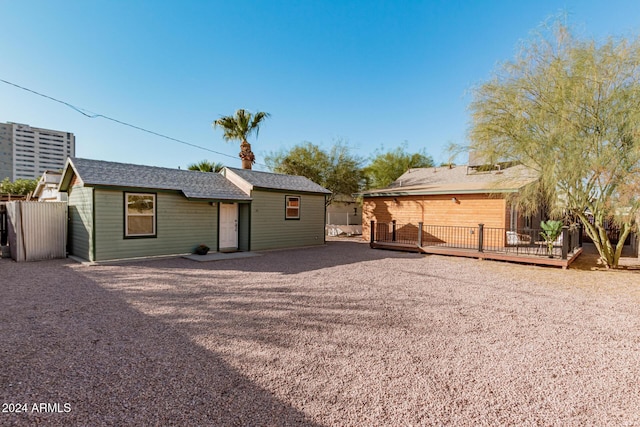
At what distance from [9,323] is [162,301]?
6.16 ft

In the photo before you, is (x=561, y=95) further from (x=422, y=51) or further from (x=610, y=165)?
(x=422, y=51)

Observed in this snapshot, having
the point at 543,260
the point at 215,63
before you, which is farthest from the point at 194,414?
the point at 215,63

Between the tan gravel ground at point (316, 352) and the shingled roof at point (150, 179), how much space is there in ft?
10.4

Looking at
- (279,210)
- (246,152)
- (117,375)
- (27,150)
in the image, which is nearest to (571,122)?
(279,210)

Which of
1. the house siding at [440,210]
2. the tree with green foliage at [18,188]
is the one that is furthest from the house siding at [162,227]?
the tree with green foliage at [18,188]

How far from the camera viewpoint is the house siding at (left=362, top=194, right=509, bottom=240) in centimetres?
1227

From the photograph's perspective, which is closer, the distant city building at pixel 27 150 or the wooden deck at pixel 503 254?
the wooden deck at pixel 503 254

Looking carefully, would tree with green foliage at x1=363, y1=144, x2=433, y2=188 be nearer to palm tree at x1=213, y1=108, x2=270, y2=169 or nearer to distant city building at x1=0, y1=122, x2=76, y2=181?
palm tree at x1=213, y1=108, x2=270, y2=169

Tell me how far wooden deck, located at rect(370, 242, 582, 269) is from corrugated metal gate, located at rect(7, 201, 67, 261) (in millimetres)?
11495

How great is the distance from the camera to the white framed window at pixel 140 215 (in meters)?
9.20

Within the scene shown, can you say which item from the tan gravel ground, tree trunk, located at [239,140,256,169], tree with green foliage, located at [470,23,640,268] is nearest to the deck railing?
tree with green foliage, located at [470,23,640,268]

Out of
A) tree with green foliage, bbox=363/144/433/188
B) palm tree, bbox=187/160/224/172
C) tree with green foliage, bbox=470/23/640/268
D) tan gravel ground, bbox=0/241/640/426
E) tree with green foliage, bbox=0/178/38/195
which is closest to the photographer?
tan gravel ground, bbox=0/241/640/426

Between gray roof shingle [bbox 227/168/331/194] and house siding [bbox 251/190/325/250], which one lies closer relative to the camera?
house siding [bbox 251/190/325/250]

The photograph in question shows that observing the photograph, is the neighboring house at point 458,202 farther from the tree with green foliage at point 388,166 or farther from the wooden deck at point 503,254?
the tree with green foliage at point 388,166
